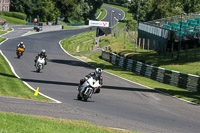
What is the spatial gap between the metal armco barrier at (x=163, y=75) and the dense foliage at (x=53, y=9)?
253 feet

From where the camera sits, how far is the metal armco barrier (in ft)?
100

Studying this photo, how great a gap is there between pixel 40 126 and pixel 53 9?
11579 cm

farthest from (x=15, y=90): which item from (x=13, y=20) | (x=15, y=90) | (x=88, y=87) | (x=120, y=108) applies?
(x=13, y=20)

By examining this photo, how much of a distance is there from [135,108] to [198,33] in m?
35.4

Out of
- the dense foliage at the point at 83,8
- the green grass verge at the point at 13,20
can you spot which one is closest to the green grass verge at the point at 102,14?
the dense foliage at the point at 83,8

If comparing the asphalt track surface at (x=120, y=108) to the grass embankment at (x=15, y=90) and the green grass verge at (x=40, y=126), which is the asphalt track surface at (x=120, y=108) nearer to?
the grass embankment at (x=15, y=90)

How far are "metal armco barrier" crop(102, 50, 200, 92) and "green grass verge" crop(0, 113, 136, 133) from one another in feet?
63.4

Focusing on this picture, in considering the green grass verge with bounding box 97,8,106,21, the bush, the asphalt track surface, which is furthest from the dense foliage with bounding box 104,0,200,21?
the asphalt track surface

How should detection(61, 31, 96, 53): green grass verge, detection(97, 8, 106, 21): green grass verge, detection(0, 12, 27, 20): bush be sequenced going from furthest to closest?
detection(97, 8, 106, 21): green grass verge, detection(0, 12, 27, 20): bush, detection(61, 31, 96, 53): green grass verge

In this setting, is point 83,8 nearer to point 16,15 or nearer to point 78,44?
point 16,15

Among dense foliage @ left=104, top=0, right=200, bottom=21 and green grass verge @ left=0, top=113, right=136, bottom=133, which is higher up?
green grass verge @ left=0, top=113, right=136, bottom=133

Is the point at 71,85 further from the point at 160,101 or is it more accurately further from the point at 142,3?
the point at 142,3

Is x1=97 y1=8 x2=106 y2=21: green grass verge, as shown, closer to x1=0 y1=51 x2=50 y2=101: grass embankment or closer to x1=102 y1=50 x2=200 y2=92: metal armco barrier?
x1=102 y1=50 x2=200 y2=92: metal armco barrier

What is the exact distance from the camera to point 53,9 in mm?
124625
